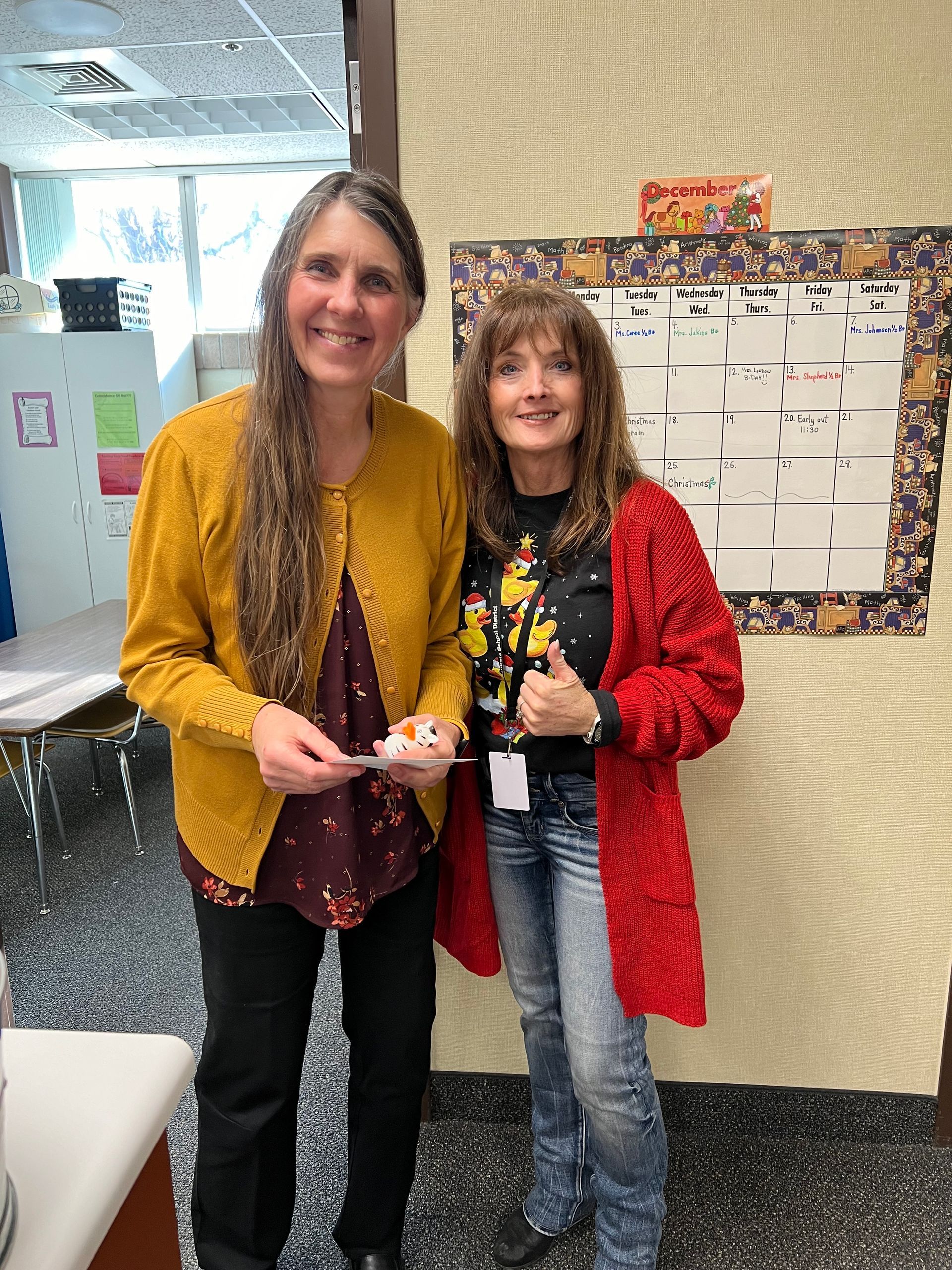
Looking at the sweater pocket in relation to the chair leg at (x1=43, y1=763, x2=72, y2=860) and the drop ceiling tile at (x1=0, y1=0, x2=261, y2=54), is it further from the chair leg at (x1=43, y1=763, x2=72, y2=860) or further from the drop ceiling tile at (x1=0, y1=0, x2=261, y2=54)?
the drop ceiling tile at (x1=0, y1=0, x2=261, y2=54)

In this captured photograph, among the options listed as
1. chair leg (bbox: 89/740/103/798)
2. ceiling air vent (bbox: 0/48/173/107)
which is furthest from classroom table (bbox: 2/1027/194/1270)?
ceiling air vent (bbox: 0/48/173/107)

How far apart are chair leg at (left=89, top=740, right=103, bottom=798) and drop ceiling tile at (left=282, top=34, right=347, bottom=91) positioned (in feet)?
9.54

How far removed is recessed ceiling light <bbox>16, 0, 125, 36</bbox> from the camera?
332 cm

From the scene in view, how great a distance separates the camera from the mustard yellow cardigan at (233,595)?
121 centimetres

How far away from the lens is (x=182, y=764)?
131 centimetres

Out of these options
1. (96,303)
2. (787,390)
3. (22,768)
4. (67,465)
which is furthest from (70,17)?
(787,390)

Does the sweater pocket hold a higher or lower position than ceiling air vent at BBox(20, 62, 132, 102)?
lower

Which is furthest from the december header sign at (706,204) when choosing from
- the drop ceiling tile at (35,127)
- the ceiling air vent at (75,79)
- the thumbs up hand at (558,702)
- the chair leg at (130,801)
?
the drop ceiling tile at (35,127)

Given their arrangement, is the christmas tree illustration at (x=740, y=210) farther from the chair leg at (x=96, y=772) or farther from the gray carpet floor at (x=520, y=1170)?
the chair leg at (x=96, y=772)

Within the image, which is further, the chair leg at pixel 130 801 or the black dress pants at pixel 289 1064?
the chair leg at pixel 130 801

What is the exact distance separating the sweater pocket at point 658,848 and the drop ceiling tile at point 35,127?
187 inches

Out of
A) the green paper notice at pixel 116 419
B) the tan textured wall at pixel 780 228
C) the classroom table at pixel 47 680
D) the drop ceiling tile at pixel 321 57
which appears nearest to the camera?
the tan textured wall at pixel 780 228

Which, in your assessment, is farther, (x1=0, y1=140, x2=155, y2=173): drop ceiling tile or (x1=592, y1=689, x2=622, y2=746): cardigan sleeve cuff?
(x1=0, y1=140, x2=155, y2=173): drop ceiling tile

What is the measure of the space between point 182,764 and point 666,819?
0.74 metres
